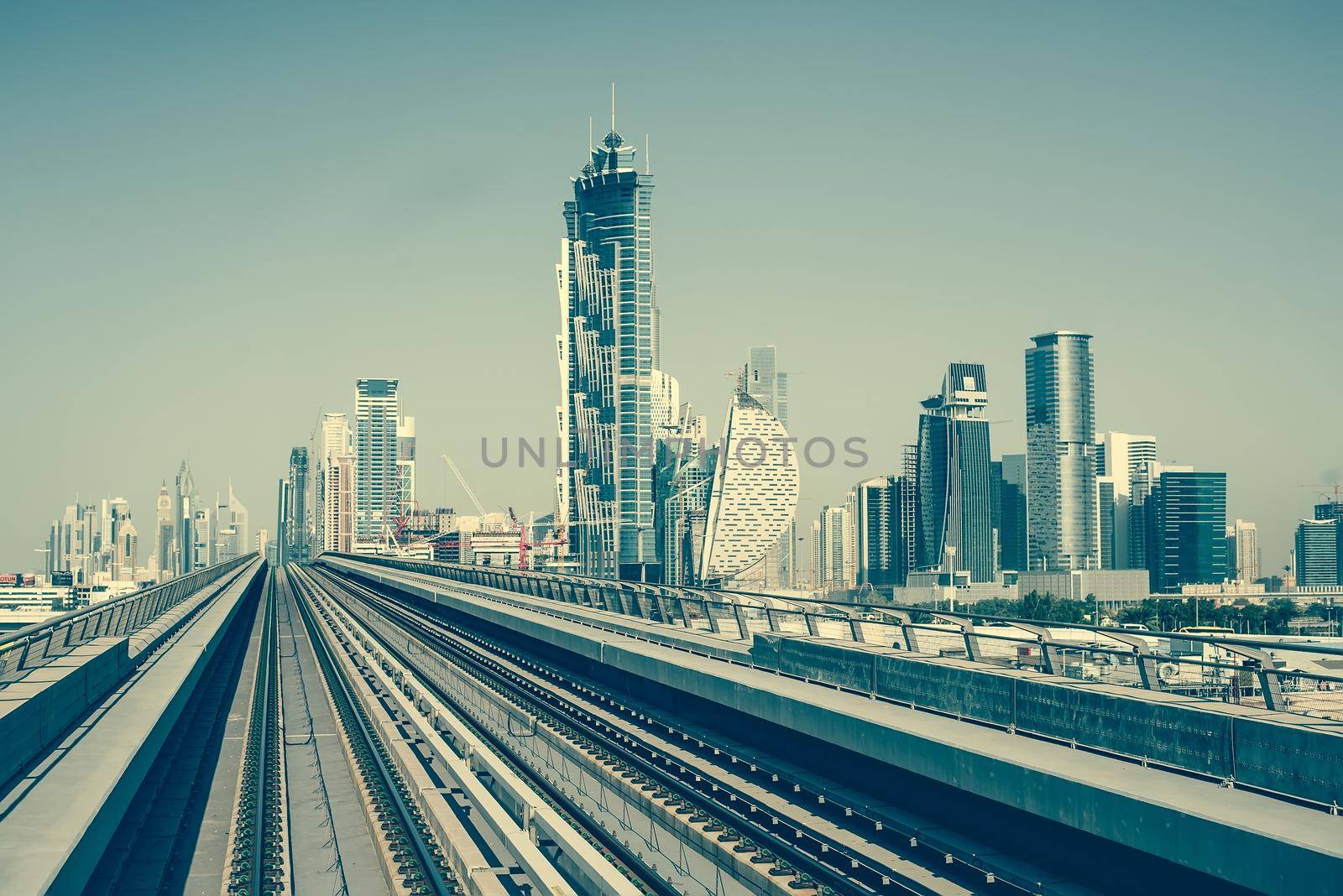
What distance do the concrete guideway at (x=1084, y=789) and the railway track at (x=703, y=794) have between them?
0.90 m

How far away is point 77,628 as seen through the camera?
19.9 metres

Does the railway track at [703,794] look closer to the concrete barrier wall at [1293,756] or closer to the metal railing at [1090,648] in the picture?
the metal railing at [1090,648]

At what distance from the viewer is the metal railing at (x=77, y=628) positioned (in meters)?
14.3

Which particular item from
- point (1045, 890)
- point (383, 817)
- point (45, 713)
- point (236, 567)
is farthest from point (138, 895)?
point (236, 567)

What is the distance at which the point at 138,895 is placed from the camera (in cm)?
1275

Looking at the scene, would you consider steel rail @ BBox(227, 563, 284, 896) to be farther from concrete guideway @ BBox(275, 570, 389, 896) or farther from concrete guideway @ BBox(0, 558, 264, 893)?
concrete guideway @ BBox(0, 558, 264, 893)

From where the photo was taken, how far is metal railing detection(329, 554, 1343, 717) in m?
9.25

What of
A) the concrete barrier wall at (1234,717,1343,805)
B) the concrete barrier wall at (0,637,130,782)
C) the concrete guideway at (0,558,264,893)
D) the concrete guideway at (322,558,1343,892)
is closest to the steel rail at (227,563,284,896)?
the concrete guideway at (0,558,264,893)

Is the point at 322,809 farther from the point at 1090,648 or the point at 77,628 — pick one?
the point at 1090,648

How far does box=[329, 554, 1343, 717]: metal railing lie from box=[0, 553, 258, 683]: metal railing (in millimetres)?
9428

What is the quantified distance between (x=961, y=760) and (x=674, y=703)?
416 inches

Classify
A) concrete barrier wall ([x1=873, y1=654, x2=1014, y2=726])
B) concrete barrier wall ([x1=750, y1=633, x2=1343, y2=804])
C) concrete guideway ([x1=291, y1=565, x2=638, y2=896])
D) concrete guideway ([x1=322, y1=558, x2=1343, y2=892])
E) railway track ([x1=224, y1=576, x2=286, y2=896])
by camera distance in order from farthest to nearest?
railway track ([x1=224, y1=576, x2=286, y2=896]), concrete barrier wall ([x1=873, y1=654, x2=1014, y2=726]), concrete guideway ([x1=291, y1=565, x2=638, y2=896]), concrete barrier wall ([x1=750, y1=633, x2=1343, y2=804]), concrete guideway ([x1=322, y1=558, x2=1343, y2=892])

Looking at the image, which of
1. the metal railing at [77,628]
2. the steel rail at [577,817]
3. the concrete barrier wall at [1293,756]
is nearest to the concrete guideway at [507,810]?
the steel rail at [577,817]

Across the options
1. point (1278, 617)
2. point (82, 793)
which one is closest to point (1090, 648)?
point (82, 793)
